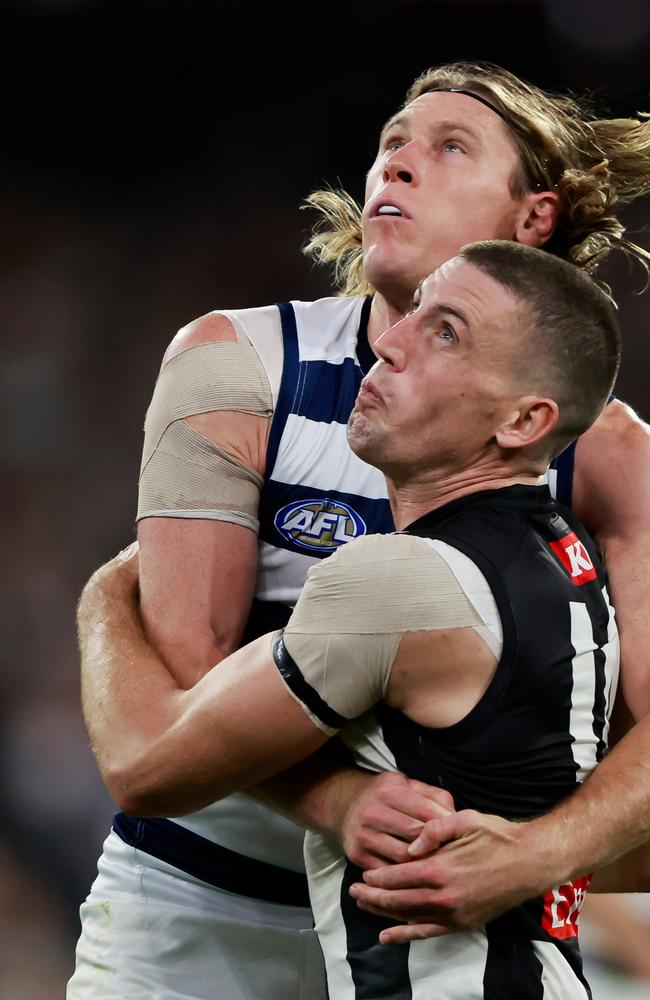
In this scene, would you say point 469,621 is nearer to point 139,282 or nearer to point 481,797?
point 481,797

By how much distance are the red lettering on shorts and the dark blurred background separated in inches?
184

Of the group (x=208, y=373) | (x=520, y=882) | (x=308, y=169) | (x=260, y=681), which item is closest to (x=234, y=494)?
(x=208, y=373)

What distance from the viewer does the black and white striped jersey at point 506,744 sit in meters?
1.84

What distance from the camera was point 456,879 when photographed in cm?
180

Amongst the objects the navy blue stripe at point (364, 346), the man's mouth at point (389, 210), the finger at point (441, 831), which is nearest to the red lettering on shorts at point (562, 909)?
the finger at point (441, 831)

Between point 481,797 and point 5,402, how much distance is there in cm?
506

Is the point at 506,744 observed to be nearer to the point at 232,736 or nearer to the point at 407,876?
the point at 407,876

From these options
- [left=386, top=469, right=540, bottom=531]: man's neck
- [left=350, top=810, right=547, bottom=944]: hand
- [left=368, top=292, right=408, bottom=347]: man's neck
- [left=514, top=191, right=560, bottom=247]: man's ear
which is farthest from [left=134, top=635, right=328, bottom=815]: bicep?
[left=514, top=191, right=560, bottom=247]: man's ear

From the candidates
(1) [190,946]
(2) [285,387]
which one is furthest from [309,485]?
(1) [190,946]

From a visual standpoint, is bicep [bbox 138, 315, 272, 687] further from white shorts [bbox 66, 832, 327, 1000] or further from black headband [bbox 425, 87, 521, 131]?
black headband [bbox 425, 87, 521, 131]

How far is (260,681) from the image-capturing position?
6.10 ft

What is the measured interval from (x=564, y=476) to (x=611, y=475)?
0.09 meters

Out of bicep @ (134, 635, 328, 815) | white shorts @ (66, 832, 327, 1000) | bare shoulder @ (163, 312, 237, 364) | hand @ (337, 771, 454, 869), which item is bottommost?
white shorts @ (66, 832, 327, 1000)

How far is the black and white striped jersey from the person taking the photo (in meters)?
1.84
